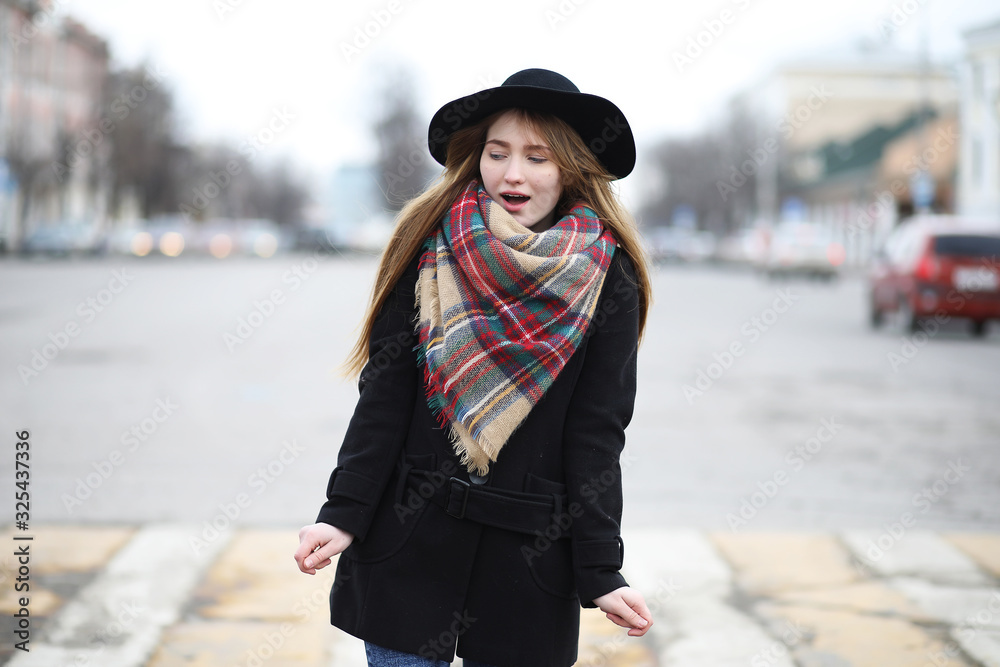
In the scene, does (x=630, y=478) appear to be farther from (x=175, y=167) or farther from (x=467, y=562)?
(x=175, y=167)

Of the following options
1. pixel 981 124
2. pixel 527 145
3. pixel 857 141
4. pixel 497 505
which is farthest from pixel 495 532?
pixel 857 141

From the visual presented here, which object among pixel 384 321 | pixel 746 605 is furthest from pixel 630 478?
pixel 384 321

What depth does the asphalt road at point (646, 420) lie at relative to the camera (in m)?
5.62

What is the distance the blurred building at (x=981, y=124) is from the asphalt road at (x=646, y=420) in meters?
26.4

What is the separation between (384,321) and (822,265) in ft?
99.5

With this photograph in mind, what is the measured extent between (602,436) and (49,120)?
5831 centimetres

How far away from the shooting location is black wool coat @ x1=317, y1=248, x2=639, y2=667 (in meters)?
2.09

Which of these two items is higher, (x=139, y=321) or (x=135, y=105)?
(x=135, y=105)

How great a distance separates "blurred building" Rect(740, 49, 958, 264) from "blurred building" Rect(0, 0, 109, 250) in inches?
1197

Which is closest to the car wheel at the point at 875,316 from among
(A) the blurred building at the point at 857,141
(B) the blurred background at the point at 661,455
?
(B) the blurred background at the point at 661,455

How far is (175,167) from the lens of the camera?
60250 millimetres

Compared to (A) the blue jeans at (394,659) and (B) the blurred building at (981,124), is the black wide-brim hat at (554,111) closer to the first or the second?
(A) the blue jeans at (394,659)

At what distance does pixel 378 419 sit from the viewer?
2.14 metres

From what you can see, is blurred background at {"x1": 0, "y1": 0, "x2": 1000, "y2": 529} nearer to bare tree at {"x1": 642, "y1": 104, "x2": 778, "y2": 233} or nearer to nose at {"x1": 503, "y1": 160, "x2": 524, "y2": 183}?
nose at {"x1": 503, "y1": 160, "x2": 524, "y2": 183}
